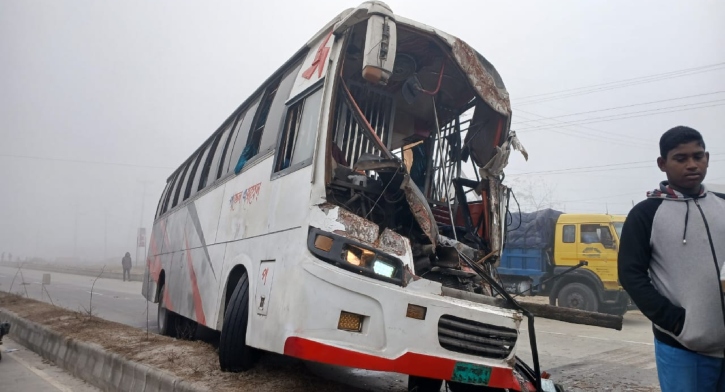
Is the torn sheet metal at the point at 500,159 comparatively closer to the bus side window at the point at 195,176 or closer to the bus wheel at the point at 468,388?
the bus wheel at the point at 468,388

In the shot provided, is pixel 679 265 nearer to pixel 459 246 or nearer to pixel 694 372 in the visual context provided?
pixel 694 372

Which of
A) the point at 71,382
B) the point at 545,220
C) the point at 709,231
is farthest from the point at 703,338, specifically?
the point at 545,220

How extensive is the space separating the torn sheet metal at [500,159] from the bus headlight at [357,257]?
6.43 ft

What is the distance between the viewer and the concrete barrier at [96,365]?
469 centimetres

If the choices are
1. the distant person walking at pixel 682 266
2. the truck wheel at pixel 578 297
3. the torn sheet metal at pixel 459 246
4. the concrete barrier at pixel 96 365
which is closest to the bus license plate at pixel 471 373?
the torn sheet metal at pixel 459 246

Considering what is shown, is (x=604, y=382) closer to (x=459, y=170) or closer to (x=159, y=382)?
(x=459, y=170)

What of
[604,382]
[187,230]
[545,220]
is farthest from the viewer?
[545,220]

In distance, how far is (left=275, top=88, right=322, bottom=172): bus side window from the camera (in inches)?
163

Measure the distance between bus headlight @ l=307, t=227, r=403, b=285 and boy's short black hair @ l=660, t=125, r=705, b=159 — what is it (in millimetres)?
1729

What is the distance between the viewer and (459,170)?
18.4ft

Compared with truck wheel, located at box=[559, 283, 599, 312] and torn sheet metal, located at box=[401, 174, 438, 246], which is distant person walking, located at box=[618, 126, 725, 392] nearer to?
torn sheet metal, located at box=[401, 174, 438, 246]

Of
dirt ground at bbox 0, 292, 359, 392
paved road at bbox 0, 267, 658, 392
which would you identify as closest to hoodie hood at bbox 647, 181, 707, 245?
dirt ground at bbox 0, 292, 359, 392

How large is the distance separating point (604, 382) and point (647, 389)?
0.50m

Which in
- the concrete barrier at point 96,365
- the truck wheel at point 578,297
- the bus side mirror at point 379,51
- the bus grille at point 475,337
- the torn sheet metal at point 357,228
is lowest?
the concrete barrier at point 96,365
